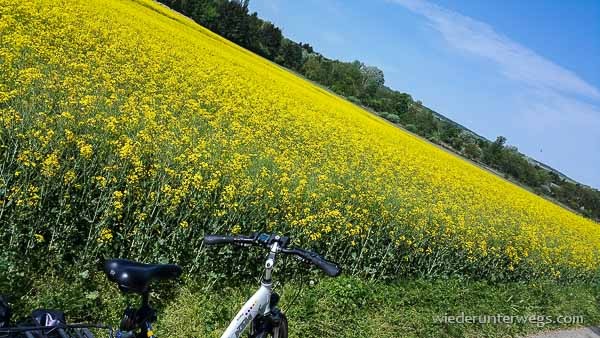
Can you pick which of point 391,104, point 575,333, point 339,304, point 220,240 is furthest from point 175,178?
point 391,104

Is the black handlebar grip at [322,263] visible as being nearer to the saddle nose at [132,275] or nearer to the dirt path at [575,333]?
the saddle nose at [132,275]

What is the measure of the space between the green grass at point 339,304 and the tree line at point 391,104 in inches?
1469

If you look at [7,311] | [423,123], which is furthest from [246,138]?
[423,123]

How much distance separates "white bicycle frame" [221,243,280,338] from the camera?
2.82 m

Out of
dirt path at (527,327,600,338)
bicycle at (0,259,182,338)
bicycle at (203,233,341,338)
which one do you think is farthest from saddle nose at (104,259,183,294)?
dirt path at (527,327,600,338)

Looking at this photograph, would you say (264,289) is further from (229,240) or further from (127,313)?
(127,313)

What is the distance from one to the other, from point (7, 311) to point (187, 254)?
320 cm

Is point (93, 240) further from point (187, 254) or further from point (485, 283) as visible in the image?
point (485, 283)

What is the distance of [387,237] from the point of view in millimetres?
8031

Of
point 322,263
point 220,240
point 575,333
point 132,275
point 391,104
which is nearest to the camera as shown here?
point 132,275

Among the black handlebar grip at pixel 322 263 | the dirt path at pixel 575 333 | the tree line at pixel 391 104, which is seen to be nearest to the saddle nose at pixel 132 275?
the black handlebar grip at pixel 322 263

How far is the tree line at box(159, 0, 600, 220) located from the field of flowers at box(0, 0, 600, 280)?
35009mm

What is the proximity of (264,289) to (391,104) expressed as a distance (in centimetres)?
7336

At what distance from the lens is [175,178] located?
18.2 ft
